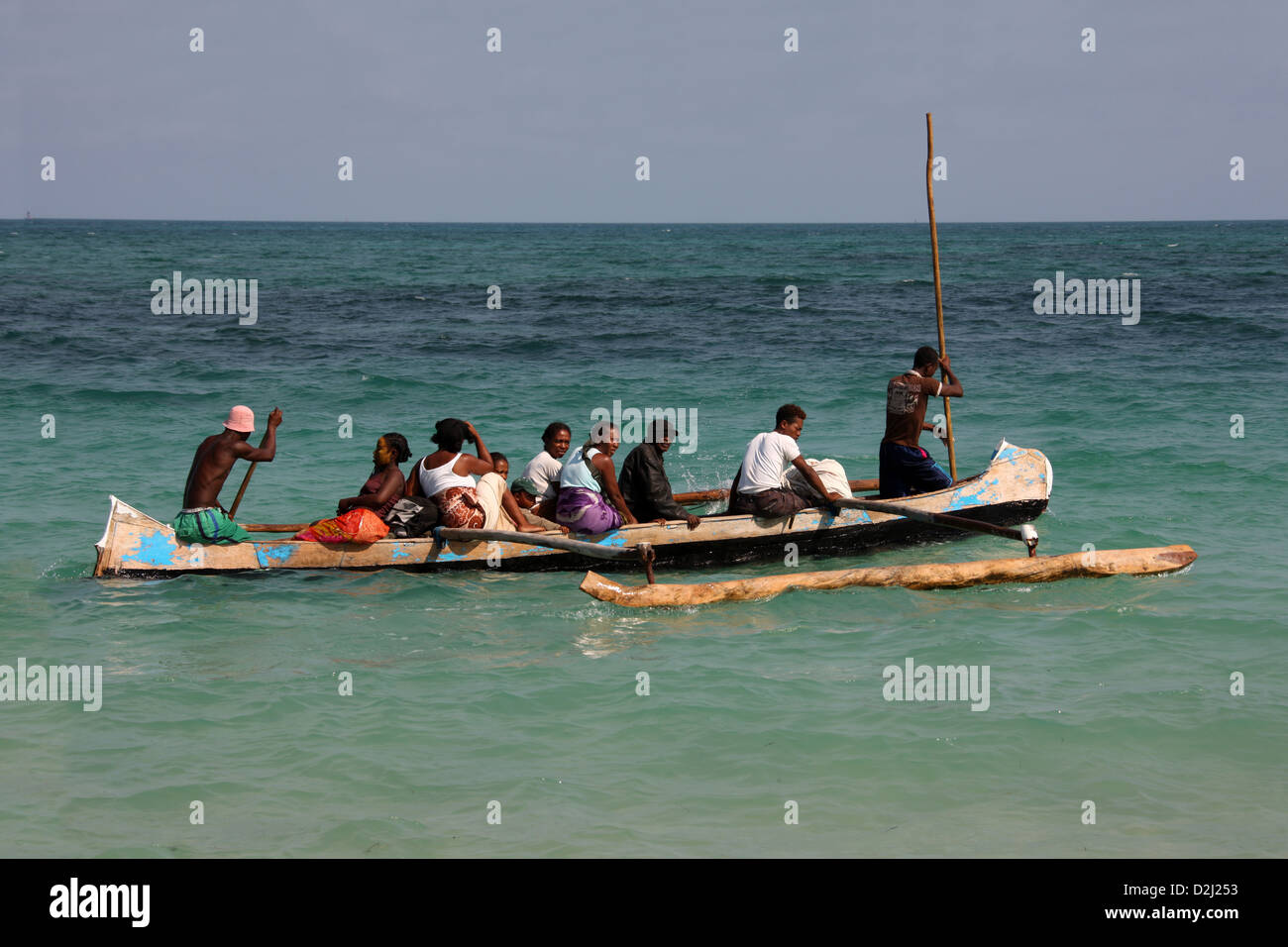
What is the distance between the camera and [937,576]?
9.60 metres

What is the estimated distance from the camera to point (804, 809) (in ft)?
20.4

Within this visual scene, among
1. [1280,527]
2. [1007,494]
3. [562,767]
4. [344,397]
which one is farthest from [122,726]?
[344,397]

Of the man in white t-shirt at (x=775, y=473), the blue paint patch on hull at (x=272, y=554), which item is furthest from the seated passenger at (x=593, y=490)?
the blue paint patch on hull at (x=272, y=554)

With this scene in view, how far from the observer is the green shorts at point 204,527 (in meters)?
9.86

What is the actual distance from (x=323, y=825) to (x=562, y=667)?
248 cm

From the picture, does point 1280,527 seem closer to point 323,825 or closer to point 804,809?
point 804,809

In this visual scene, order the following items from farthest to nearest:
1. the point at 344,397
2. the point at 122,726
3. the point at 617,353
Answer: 1. the point at 617,353
2. the point at 344,397
3. the point at 122,726

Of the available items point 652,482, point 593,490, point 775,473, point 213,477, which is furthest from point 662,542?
point 213,477

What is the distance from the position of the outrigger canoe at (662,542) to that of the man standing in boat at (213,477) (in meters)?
0.13

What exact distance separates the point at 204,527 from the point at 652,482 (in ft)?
12.9

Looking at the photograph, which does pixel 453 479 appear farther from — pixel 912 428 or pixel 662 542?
pixel 912 428

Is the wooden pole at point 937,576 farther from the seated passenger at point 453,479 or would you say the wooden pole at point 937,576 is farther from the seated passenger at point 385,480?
the seated passenger at point 385,480

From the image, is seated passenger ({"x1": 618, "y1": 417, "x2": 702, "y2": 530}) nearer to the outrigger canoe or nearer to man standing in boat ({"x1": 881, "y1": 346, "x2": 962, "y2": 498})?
the outrigger canoe

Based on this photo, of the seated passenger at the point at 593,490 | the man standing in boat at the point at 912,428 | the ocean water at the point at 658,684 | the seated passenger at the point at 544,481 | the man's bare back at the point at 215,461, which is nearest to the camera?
the ocean water at the point at 658,684
